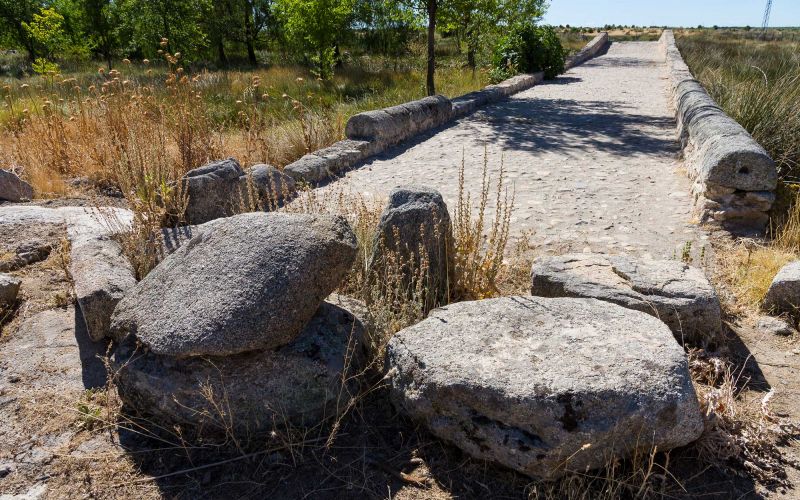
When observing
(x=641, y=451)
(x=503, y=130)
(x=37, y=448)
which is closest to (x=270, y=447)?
(x=37, y=448)

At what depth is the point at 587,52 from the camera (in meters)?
21.7

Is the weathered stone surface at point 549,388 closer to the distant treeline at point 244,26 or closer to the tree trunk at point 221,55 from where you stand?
the distant treeline at point 244,26

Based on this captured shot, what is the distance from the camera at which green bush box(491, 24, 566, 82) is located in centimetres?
1450

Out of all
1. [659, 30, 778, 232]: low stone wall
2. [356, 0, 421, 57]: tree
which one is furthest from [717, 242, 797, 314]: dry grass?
[356, 0, 421, 57]: tree

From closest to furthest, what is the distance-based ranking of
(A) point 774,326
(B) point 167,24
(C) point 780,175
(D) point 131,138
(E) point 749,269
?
(A) point 774,326
(E) point 749,269
(D) point 131,138
(C) point 780,175
(B) point 167,24

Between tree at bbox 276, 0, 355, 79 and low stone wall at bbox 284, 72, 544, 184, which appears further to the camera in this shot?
tree at bbox 276, 0, 355, 79

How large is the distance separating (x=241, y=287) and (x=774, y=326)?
2.97 meters

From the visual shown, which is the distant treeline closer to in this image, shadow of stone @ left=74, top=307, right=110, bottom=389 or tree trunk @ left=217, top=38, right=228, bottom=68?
tree trunk @ left=217, top=38, right=228, bottom=68

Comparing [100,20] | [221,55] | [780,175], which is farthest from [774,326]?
[100,20]

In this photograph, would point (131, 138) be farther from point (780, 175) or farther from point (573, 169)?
point (780, 175)

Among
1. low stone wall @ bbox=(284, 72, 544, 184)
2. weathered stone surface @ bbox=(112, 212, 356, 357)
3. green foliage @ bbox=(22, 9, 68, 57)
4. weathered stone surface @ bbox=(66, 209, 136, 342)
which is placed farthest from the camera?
green foliage @ bbox=(22, 9, 68, 57)

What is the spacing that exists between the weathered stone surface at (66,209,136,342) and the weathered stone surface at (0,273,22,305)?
0.34 m

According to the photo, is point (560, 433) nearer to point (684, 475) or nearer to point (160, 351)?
point (684, 475)

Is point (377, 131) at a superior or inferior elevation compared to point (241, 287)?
inferior
